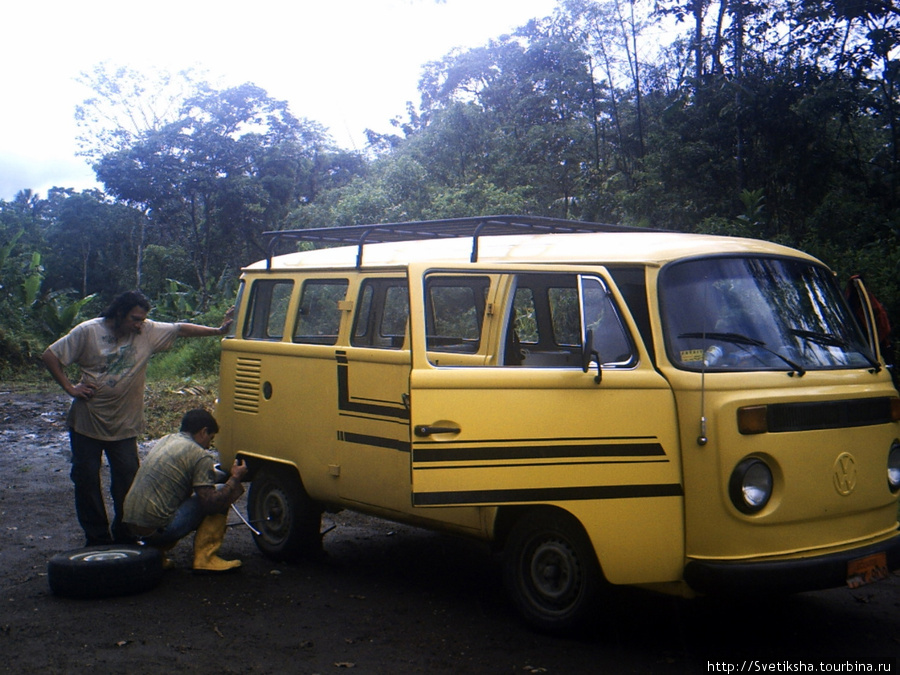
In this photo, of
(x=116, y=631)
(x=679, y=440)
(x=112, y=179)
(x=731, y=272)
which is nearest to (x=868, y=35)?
(x=731, y=272)

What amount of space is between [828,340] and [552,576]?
1970 mm

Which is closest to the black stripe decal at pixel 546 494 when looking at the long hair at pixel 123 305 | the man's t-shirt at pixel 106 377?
the man's t-shirt at pixel 106 377

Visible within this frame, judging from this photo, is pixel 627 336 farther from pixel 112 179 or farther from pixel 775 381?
pixel 112 179

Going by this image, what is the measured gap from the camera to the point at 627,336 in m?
4.69

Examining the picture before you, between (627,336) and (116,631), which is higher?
(627,336)

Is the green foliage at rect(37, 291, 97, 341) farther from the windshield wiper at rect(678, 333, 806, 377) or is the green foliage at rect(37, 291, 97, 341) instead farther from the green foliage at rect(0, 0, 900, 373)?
the windshield wiper at rect(678, 333, 806, 377)

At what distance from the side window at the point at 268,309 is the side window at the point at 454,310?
1.21m

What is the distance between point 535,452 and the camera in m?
4.55

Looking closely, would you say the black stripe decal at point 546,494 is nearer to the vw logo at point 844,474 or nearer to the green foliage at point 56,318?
the vw logo at point 844,474

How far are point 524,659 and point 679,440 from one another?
1.38 metres

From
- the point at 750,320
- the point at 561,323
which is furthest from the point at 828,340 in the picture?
the point at 561,323

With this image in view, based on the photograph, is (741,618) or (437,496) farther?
(741,618)

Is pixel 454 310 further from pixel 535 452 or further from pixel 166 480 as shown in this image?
pixel 166 480

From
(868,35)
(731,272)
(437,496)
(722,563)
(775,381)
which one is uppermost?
(868,35)
